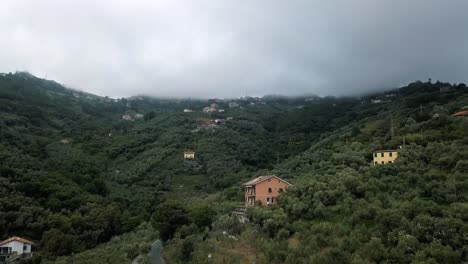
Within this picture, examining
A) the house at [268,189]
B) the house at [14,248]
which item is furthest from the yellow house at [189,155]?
the house at [14,248]

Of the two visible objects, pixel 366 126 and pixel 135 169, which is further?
pixel 135 169

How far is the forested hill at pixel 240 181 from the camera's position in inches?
1336

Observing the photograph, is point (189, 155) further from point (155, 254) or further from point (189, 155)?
point (155, 254)

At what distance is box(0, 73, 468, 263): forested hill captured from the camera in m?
33.9

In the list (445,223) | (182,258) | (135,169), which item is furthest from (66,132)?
(445,223)

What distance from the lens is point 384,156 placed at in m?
52.0

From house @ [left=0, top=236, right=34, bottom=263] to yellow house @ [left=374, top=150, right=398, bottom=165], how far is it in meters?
43.4

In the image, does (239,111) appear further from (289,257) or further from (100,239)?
(289,257)

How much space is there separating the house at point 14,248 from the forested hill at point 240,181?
270 cm

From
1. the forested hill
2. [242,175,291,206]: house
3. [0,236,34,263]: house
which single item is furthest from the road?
[0,236,34,263]: house

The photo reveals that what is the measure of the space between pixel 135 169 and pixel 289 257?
62.2m

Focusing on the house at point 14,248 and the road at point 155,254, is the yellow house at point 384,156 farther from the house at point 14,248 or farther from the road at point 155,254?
the house at point 14,248

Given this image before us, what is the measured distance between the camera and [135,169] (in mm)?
88938

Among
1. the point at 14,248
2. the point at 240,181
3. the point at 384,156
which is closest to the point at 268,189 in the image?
the point at 384,156
